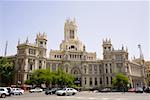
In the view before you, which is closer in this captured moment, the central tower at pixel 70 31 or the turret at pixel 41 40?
the turret at pixel 41 40

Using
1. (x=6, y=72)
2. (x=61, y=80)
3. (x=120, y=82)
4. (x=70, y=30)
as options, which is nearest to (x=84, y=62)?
(x=70, y=30)

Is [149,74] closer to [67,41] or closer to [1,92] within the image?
[67,41]

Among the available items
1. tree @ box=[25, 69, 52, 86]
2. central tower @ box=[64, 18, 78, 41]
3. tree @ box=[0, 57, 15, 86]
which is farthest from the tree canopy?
central tower @ box=[64, 18, 78, 41]

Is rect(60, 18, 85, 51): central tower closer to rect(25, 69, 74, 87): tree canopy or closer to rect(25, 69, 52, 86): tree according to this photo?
rect(25, 69, 74, 87): tree canopy

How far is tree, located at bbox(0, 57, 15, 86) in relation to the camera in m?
77.0

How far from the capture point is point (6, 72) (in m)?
80.1

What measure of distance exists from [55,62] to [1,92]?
60.9m

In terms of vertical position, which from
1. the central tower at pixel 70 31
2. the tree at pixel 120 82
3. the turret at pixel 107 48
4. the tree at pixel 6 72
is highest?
the central tower at pixel 70 31

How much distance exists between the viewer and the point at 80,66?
9769 centimetres

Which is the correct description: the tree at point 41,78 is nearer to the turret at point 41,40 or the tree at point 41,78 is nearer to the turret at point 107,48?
the turret at point 41,40

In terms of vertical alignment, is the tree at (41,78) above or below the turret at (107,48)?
below

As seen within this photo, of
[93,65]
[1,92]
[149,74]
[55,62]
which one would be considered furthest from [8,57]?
[149,74]

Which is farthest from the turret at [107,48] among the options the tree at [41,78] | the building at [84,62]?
the tree at [41,78]

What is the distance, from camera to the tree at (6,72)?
253 feet
